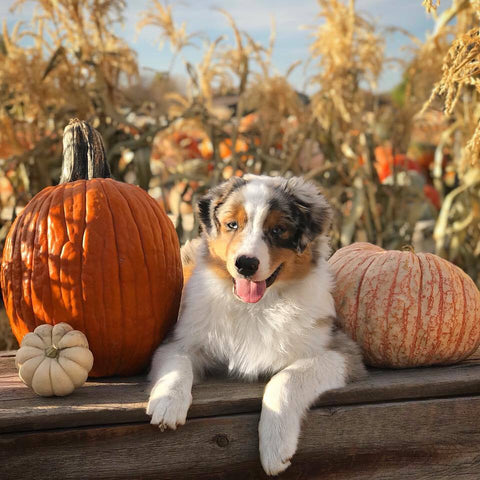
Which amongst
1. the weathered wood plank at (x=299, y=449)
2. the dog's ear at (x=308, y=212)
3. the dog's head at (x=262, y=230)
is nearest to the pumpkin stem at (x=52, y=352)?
the weathered wood plank at (x=299, y=449)

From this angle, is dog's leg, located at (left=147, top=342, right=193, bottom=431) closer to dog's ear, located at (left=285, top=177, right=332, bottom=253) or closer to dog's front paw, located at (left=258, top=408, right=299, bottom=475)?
dog's front paw, located at (left=258, top=408, right=299, bottom=475)

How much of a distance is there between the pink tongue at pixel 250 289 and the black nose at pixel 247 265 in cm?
10

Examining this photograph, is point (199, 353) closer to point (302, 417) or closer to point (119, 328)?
point (119, 328)

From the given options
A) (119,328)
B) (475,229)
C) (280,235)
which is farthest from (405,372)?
(475,229)

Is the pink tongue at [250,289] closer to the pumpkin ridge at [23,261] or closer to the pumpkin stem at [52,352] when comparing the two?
the pumpkin stem at [52,352]

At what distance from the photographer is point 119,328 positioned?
276cm

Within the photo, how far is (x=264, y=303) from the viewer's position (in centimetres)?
274

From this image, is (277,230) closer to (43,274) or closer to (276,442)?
(276,442)

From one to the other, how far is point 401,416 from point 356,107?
12.5 feet

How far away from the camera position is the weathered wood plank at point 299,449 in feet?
7.55

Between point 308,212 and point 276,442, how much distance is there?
918mm

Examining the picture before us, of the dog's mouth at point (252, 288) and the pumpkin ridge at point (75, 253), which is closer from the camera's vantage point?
the dog's mouth at point (252, 288)

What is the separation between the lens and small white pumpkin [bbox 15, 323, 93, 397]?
2.44 metres

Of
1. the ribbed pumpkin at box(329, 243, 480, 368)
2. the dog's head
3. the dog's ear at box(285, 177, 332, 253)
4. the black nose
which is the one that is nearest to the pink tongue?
the dog's head
